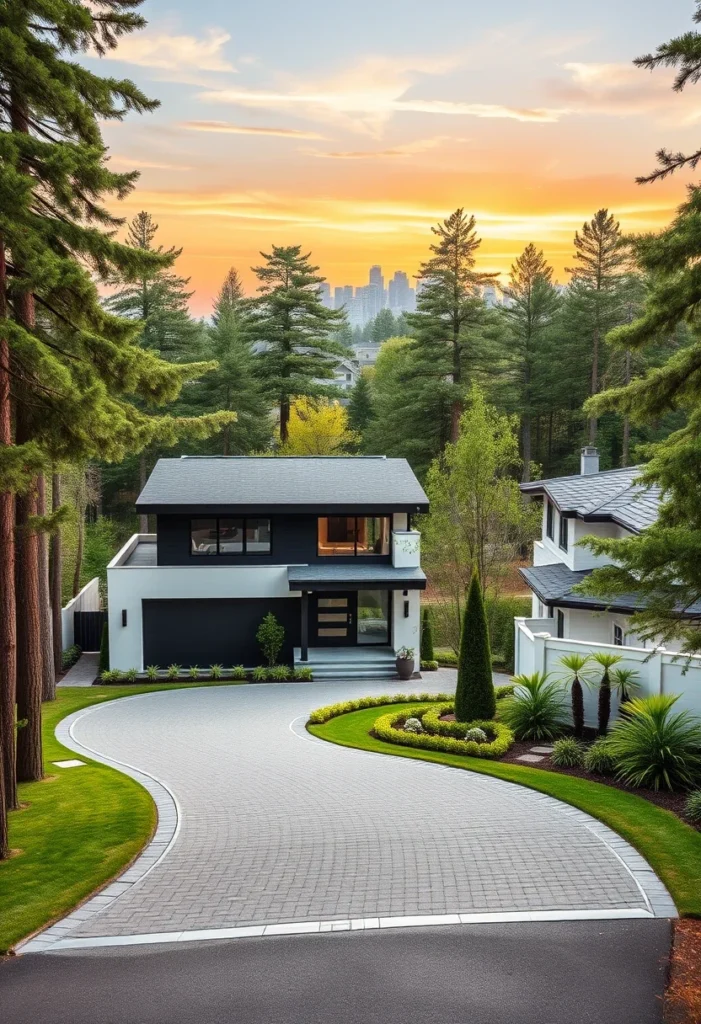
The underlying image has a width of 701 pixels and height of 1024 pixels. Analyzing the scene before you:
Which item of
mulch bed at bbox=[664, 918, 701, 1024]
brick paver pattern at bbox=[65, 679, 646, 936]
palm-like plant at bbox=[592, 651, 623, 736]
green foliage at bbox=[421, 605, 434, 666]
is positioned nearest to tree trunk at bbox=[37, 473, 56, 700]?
brick paver pattern at bbox=[65, 679, 646, 936]

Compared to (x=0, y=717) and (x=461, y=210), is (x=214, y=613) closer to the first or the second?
(x=0, y=717)

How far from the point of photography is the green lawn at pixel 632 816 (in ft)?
31.0

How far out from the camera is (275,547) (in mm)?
27062

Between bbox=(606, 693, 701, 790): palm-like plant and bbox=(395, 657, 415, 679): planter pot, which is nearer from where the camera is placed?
bbox=(606, 693, 701, 790): palm-like plant

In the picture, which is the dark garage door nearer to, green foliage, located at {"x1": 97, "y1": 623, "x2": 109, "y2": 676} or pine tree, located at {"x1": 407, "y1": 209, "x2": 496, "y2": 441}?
green foliage, located at {"x1": 97, "y1": 623, "x2": 109, "y2": 676}

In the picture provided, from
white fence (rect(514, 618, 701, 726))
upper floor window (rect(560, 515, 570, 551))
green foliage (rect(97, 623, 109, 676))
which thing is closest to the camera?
white fence (rect(514, 618, 701, 726))

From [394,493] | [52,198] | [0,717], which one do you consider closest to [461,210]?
[394,493]

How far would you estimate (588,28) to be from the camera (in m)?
17.2

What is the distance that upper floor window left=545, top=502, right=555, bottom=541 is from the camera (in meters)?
25.4

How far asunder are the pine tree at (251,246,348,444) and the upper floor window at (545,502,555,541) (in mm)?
22622

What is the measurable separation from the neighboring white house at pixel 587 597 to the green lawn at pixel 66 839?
7905mm

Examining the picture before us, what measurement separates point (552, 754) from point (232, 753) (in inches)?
235

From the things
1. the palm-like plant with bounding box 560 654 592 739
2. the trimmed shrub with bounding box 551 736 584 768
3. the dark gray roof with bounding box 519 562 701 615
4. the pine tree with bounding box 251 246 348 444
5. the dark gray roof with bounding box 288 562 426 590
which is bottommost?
the trimmed shrub with bounding box 551 736 584 768

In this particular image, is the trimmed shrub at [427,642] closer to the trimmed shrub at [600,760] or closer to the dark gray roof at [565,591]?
the dark gray roof at [565,591]
